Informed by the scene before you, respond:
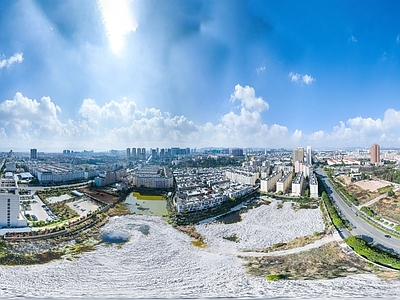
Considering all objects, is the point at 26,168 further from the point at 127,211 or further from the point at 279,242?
the point at 279,242

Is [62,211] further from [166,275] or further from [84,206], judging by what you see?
[166,275]

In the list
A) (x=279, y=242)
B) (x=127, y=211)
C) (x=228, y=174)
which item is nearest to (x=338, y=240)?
(x=279, y=242)

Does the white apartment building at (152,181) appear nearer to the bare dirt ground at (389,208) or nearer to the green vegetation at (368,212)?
the green vegetation at (368,212)

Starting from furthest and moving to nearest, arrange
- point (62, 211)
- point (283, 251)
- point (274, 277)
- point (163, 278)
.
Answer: point (62, 211)
point (283, 251)
point (163, 278)
point (274, 277)

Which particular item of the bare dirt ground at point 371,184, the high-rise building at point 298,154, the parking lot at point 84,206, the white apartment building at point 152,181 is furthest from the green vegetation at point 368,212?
the high-rise building at point 298,154

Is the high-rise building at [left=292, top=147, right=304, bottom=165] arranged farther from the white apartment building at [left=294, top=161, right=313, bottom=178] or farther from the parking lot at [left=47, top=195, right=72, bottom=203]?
the parking lot at [left=47, top=195, right=72, bottom=203]

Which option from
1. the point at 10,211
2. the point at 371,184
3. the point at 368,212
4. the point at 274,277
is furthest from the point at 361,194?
the point at 10,211
